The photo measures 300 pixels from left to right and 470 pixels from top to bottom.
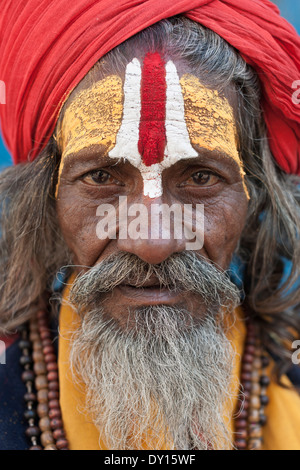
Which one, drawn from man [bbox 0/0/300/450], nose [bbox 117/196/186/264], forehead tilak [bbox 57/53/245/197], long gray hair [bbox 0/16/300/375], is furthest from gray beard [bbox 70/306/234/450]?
forehead tilak [bbox 57/53/245/197]

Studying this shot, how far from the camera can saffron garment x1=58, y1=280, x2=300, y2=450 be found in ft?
6.59

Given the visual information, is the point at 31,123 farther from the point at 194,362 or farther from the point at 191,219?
the point at 194,362

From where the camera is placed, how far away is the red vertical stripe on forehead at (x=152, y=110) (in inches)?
69.6

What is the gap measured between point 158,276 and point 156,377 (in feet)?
1.16

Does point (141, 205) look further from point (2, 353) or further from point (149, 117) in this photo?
point (2, 353)

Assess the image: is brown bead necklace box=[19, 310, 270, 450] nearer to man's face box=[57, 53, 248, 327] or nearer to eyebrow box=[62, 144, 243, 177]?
man's face box=[57, 53, 248, 327]

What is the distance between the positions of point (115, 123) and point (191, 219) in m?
0.41

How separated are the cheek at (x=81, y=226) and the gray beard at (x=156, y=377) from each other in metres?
0.20

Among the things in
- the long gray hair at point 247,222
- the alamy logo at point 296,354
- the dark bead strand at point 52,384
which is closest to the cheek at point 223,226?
the long gray hair at point 247,222

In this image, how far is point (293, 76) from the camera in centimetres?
195

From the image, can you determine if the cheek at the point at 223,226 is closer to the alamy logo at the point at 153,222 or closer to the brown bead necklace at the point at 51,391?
the alamy logo at the point at 153,222

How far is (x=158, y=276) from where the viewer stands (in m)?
1.80

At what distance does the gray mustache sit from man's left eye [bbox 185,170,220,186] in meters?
0.25
